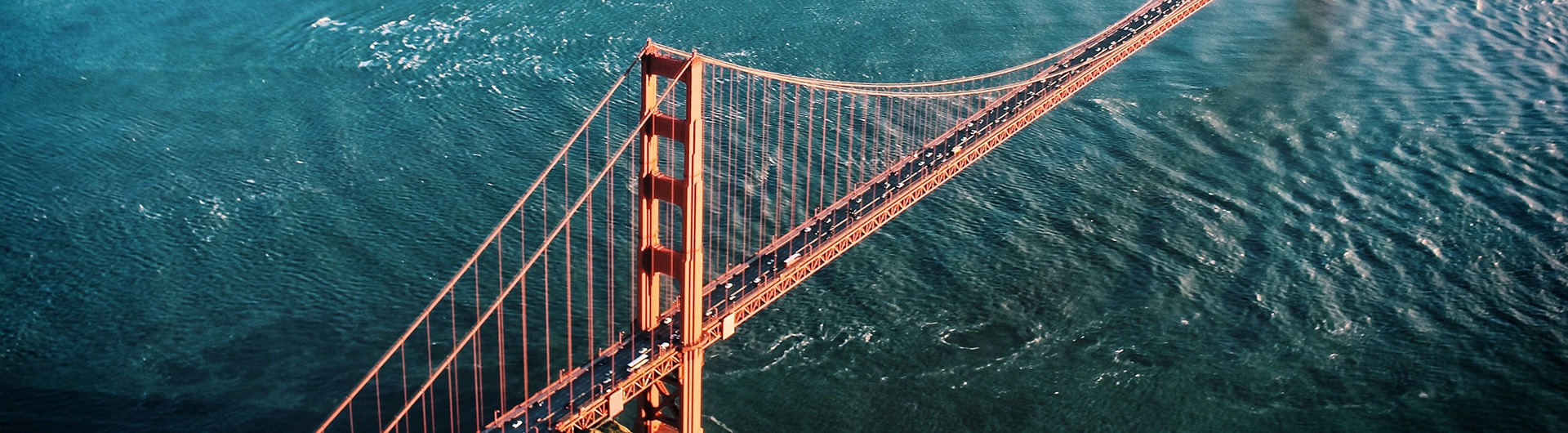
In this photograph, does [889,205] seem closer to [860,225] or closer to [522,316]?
[860,225]

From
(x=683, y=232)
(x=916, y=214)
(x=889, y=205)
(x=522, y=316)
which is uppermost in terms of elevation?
(x=683, y=232)

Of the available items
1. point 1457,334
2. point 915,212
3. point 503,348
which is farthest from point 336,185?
point 1457,334

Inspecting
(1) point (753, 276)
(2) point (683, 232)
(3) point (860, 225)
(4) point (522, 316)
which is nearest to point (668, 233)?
(4) point (522, 316)

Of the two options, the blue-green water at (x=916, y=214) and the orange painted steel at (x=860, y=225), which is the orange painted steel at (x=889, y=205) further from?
the blue-green water at (x=916, y=214)

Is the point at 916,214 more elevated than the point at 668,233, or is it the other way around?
the point at 668,233

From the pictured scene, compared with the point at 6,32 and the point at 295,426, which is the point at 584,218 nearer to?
the point at 295,426

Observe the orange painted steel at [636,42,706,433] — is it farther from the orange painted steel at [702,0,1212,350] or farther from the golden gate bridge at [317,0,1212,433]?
the orange painted steel at [702,0,1212,350]
